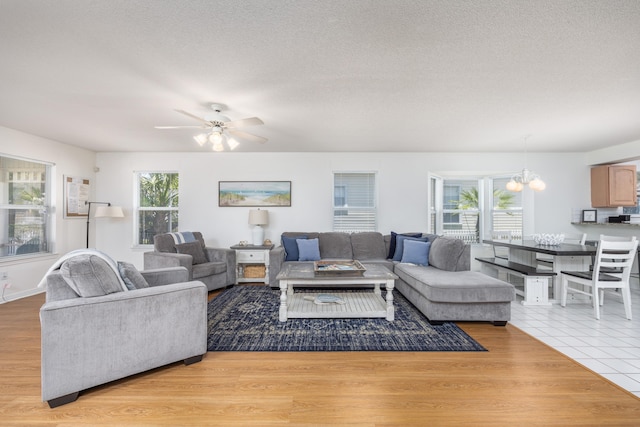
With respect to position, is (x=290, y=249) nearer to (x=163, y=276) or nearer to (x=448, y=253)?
(x=163, y=276)

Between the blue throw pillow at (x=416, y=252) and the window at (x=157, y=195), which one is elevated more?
the window at (x=157, y=195)

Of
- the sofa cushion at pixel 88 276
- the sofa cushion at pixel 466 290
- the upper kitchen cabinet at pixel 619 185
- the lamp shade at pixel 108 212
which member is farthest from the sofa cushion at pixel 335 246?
the upper kitchen cabinet at pixel 619 185

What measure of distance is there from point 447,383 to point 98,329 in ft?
7.79

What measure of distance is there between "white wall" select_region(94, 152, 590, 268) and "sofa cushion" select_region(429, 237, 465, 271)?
1.56 m

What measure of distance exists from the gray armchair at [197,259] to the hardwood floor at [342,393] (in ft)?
5.64

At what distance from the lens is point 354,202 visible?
540cm

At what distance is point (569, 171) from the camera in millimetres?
5328

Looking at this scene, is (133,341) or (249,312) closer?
(133,341)

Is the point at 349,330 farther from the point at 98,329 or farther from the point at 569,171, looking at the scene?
the point at 569,171

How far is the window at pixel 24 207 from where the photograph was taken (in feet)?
13.0

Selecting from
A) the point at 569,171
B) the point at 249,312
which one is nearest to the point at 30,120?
the point at 249,312

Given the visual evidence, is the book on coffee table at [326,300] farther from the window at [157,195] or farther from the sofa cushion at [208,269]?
the window at [157,195]

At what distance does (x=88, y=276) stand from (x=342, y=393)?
186 cm

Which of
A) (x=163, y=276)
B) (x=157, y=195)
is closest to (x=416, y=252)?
(x=163, y=276)
